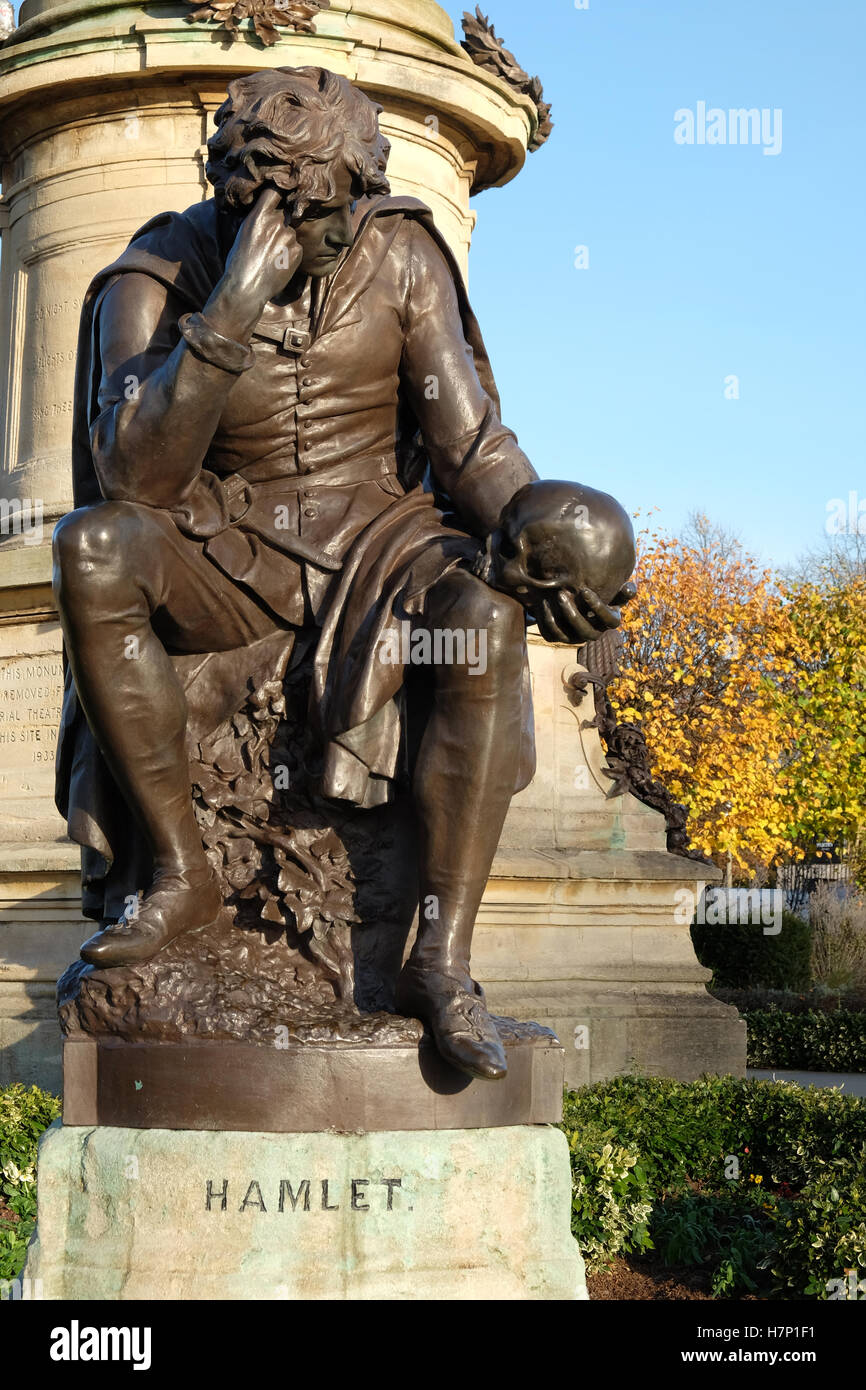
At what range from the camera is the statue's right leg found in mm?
4023

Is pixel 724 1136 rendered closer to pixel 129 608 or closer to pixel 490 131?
pixel 129 608

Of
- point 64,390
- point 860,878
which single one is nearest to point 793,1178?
point 64,390

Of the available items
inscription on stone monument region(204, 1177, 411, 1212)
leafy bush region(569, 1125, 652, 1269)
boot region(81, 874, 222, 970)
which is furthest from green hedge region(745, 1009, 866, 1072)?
inscription on stone monument region(204, 1177, 411, 1212)

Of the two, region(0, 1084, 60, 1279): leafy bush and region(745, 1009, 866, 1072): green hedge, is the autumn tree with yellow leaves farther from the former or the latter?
region(0, 1084, 60, 1279): leafy bush

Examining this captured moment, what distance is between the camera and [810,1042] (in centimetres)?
1575

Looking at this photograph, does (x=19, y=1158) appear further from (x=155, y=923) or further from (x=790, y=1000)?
(x=790, y=1000)

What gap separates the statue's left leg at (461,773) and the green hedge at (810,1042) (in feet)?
40.2

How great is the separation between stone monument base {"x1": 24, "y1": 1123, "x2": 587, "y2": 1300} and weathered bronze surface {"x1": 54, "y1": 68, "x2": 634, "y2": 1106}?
0.84ft

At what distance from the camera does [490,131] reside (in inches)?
419

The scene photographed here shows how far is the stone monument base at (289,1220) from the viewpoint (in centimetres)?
377

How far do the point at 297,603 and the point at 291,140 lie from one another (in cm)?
117

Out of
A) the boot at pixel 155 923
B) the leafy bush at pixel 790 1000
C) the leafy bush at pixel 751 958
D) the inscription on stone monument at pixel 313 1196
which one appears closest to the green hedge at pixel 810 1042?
the leafy bush at pixel 790 1000

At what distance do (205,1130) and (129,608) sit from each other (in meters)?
1.26

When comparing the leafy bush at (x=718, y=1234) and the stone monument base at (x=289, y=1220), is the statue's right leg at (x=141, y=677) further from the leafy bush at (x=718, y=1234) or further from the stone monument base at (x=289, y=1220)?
the leafy bush at (x=718, y=1234)
